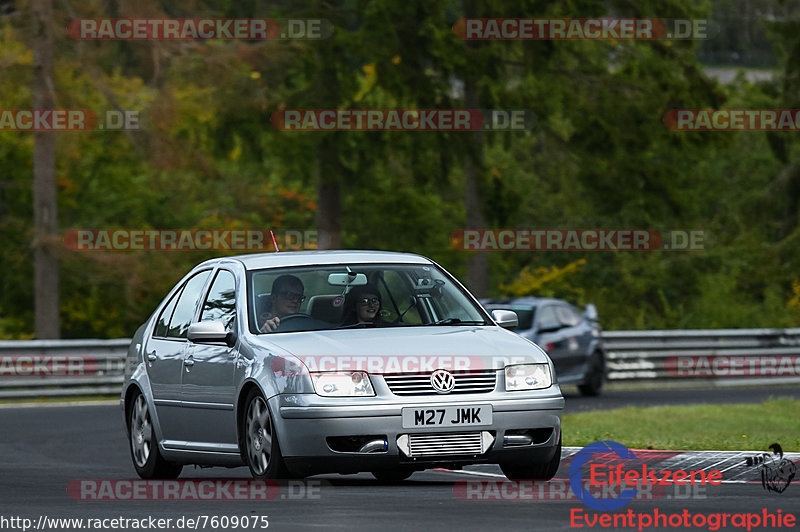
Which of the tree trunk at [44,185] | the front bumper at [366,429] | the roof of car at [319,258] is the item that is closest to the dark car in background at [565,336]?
the tree trunk at [44,185]

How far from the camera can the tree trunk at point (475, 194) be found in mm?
37622

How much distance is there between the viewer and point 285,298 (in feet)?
39.2

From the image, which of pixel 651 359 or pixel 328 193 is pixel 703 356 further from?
pixel 328 193

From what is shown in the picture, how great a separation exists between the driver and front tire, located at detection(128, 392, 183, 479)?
1.61 meters

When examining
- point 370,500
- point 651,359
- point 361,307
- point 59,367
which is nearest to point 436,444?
point 370,500

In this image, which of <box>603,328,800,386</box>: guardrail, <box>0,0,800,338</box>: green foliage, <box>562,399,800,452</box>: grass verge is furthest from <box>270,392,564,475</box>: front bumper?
<box>0,0,800,338</box>: green foliage

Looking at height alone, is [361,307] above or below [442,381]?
above

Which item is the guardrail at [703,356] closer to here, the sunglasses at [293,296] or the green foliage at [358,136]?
the green foliage at [358,136]

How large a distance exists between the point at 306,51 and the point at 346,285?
82.4 feet

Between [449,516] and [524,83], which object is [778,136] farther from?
[449,516]

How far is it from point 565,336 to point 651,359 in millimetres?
5957

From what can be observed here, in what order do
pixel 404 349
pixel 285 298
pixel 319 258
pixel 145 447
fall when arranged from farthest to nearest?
pixel 145 447 → pixel 319 258 → pixel 285 298 → pixel 404 349

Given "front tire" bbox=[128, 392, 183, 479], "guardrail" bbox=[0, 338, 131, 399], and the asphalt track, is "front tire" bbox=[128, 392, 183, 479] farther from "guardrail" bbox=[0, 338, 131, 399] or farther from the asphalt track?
"guardrail" bbox=[0, 338, 131, 399]

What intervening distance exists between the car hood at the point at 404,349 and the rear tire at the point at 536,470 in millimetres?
660
